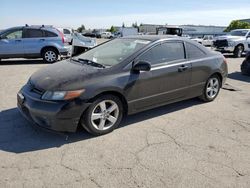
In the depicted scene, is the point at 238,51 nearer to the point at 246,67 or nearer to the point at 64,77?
the point at 246,67

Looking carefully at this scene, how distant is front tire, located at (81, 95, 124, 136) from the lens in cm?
386

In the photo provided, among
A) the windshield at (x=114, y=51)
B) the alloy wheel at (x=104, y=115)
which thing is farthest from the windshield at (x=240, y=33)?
the alloy wheel at (x=104, y=115)

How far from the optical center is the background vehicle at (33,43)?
440 inches

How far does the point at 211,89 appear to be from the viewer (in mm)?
5836

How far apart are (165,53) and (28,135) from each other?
9.02 ft

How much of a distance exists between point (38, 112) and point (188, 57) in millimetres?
3056

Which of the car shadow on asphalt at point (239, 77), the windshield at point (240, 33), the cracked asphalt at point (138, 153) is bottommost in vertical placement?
the cracked asphalt at point (138, 153)

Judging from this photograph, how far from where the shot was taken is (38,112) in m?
3.69

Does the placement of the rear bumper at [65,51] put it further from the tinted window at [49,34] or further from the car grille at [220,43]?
the car grille at [220,43]

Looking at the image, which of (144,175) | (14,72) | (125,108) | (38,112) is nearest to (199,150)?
(144,175)

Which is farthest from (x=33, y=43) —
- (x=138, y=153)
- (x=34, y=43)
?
(x=138, y=153)

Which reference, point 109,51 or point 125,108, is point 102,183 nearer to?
point 125,108

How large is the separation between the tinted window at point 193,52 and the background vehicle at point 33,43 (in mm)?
7511

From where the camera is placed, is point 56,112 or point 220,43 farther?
point 220,43
